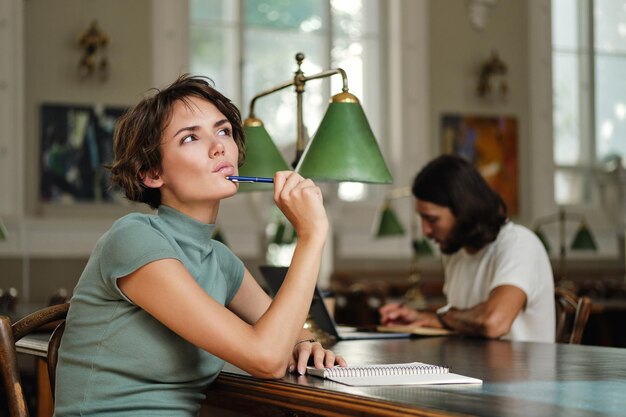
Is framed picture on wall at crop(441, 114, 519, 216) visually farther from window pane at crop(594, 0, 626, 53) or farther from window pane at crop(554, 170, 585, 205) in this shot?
window pane at crop(594, 0, 626, 53)

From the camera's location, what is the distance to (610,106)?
40.5 feet

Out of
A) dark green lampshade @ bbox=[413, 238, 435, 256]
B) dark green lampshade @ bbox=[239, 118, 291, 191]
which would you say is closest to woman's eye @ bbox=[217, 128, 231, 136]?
dark green lampshade @ bbox=[239, 118, 291, 191]

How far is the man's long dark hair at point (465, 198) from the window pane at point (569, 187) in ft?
26.4

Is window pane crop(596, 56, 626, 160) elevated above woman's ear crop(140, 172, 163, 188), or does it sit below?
above

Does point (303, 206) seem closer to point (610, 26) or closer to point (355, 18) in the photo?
point (355, 18)

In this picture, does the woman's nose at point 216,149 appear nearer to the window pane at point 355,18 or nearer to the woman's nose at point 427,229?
the woman's nose at point 427,229

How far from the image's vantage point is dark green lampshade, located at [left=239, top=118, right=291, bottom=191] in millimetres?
3443

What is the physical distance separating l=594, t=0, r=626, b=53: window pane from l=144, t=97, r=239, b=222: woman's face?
10.8 metres

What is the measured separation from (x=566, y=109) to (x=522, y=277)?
28.4 ft

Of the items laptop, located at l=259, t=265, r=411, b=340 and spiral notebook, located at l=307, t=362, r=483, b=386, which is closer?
spiral notebook, located at l=307, t=362, r=483, b=386

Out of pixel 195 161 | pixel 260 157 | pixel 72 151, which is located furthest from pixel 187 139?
pixel 72 151

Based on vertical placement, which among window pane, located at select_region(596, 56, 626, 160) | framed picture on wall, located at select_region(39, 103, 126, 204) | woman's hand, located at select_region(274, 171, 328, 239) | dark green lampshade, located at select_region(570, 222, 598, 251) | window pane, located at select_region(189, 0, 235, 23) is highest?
window pane, located at select_region(189, 0, 235, 23)

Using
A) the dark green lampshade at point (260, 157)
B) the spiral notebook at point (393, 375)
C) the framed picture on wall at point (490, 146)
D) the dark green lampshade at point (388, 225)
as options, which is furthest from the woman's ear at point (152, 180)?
the framed picture on wall at point (490, 146)

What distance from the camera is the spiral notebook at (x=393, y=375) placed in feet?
7.04
